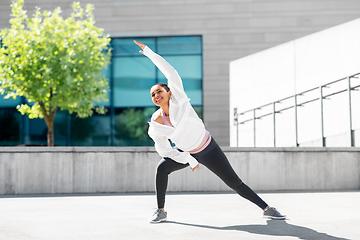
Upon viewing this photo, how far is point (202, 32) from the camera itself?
19047mm

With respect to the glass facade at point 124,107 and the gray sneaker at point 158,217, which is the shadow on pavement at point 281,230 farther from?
the glass facade at point 124,107

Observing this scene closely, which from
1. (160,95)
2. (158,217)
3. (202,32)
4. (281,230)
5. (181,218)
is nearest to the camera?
(281,230)

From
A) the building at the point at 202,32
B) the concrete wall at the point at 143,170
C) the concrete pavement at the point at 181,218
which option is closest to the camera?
the concrete pavement at the point at 181,218

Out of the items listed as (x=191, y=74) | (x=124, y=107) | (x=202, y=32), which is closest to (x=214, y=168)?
(x=191, y=74)

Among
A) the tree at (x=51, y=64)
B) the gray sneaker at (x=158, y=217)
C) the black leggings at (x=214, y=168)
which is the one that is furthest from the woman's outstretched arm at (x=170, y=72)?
the tree at (x=51, y=64)

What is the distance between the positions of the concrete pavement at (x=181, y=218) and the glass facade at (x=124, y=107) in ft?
38.0

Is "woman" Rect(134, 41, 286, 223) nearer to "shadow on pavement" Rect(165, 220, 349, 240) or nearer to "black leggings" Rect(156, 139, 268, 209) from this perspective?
"black leggings" Rect(156, 139, 268, 209)

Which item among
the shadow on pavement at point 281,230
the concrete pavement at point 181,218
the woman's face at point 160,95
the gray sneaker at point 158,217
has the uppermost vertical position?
the woman's face at point 160,95

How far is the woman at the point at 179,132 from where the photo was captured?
169 inches

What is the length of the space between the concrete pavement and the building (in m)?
11.6

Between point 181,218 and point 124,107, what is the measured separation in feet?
47.4

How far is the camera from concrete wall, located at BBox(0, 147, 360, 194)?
8.37 meters

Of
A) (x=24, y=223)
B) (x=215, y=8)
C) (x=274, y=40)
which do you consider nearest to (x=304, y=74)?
(x=274, y=40)

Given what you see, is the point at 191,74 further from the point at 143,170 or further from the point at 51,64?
the point at 143,170
